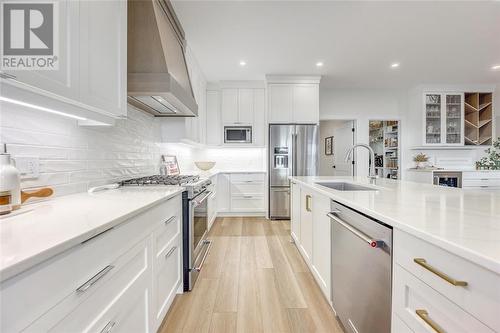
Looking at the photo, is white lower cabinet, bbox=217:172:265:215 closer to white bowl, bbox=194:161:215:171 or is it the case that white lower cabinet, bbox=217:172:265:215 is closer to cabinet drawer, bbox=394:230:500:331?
white bowl, bbox=194:161:215:171

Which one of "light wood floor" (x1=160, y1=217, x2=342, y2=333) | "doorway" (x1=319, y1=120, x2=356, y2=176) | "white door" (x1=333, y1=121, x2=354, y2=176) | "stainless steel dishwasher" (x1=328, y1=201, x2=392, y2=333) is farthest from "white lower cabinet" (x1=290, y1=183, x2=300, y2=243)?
"white door" (x1=333, y1=121, x2=354, y2=176)

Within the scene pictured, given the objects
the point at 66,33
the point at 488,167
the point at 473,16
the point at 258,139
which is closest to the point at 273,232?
the point at 258,139

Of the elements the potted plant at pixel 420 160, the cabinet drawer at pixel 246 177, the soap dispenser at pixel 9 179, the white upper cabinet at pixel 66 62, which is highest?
the white upper cabinet at pixel 66 62

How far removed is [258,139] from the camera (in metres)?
4.41

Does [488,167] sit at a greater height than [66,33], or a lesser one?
lesser

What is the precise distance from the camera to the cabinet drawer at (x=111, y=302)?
0.62m

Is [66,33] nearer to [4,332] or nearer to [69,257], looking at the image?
[69,257]

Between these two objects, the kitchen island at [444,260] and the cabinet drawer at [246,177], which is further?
the cabinet drawer at [246,177]

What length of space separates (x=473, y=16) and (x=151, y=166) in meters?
3.96

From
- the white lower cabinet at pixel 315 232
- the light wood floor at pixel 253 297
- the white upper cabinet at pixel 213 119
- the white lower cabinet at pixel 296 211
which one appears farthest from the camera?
the white upper cabinet at pixel 213 119

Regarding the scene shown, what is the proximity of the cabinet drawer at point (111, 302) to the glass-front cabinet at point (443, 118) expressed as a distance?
5633 mm

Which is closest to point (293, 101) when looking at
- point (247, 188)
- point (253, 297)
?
point (247, 188)

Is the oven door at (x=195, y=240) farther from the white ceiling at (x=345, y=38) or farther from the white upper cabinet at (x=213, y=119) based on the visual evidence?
the white upper cabinet at (x=213, y=119)

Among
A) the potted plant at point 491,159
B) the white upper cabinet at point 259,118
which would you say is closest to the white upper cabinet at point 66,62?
the white upper cabinet at point 259,118
